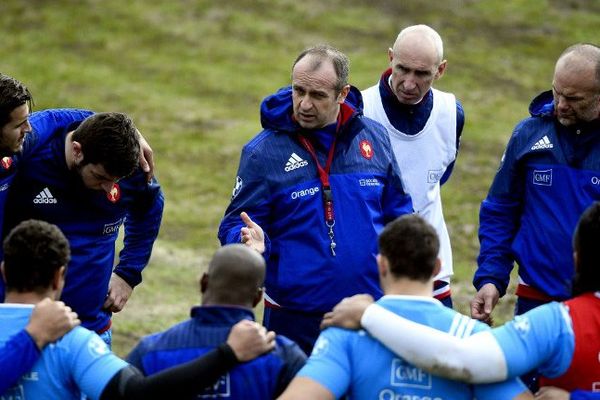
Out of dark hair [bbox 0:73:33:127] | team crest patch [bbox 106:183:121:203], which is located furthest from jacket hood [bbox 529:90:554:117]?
dark hair [bbox 0:73:33:127]

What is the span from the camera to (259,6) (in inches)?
955

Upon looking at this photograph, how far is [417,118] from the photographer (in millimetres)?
7543

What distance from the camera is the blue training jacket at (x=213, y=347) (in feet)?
16.0

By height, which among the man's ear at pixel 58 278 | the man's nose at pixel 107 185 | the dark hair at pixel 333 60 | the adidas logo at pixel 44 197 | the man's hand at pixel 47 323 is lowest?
the man's hand at pixel 47 323

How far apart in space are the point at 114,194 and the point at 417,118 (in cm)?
193

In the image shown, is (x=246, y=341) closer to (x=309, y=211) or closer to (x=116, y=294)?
(x=309, y=211)

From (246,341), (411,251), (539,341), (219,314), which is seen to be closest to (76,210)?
(219,314)

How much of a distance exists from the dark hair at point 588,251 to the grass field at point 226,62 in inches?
349

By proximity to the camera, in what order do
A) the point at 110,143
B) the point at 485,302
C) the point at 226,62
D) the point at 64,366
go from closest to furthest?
the point at 64,366 → the point at 110,143 → the point at 485,302 → the point at 226,62

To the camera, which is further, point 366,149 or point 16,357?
point 366,149

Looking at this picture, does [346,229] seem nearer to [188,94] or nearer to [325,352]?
[325,352]

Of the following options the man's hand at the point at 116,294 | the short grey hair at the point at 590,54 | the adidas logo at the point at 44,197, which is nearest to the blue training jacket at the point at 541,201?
the short grey hair at the point at 590,54

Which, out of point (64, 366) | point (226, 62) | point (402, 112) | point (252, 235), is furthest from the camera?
point (226, 62)

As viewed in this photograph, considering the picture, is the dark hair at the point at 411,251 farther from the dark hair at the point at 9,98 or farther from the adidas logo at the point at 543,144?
the dark hair at the point at 9,98
